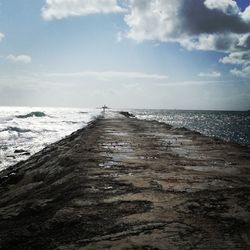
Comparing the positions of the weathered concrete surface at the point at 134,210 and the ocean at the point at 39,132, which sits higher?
the weathered concrete surface at the point at 134,210

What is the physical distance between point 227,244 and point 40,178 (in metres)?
6.63

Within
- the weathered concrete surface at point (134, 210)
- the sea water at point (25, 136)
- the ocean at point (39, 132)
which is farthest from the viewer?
the ocean at point (39, 132)

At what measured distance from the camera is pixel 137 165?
28.1 ft

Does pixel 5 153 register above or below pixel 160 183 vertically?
below

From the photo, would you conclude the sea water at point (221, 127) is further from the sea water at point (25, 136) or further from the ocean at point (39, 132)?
the sea water at point (25, 136)

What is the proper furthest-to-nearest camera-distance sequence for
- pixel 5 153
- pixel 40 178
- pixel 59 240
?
pixel 5 153 < pixel 40 178 < pixel 59 240

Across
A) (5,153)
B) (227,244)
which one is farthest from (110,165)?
(5,153)

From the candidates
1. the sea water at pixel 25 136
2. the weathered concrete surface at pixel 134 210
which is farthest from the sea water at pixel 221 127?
the weathered concrete surface at pixel 134 210

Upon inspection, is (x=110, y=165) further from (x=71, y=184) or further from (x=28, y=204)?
(x=28, y=204)

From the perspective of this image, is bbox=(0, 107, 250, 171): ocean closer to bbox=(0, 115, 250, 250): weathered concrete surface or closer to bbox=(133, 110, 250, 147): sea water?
bbox=(133, 110, 250, 147): sea water

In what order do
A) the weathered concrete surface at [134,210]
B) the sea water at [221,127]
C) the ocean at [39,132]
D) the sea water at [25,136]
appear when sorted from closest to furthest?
the weathered concrete surface at [134,210] → the sea water at [25,136] → the ocean at [39,132] → the sea water at [221,127]

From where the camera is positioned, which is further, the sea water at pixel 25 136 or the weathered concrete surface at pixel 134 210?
the sea water at pixel 25 136

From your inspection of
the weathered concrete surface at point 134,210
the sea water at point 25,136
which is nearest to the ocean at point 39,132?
A: the sea water at point 25,136

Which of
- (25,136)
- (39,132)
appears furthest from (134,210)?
(39,132)
